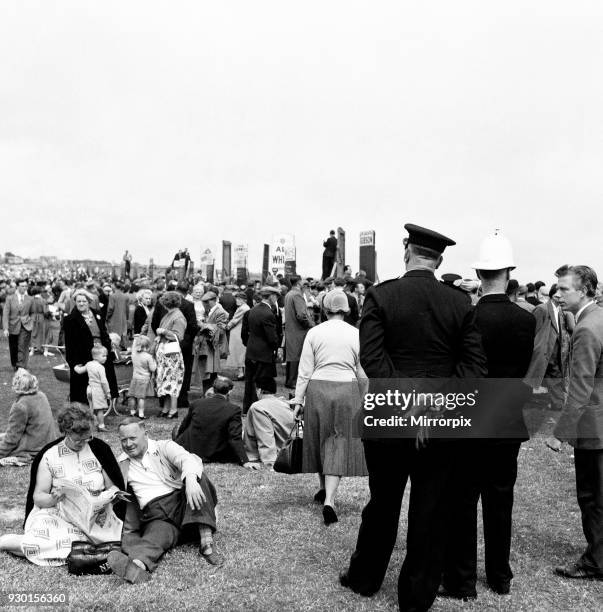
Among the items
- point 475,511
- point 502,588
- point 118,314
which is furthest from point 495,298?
point 118,314

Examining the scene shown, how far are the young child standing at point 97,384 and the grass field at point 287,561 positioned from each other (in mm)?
2080

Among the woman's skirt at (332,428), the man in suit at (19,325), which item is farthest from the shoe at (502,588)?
the man in suit at (19,325)

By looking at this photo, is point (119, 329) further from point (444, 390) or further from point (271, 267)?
point (444, 390)

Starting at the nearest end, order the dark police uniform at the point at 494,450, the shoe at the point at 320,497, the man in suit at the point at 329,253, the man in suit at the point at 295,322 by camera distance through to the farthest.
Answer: the dark police uniform at the point at 494,450 → the shoe at the point at 320,497 → the man in suit at the point at 295,322 → the man in suit at the point at 329,253

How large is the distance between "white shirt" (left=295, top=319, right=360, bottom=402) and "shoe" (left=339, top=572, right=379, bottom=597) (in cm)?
170

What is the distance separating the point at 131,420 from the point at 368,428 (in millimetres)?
2050

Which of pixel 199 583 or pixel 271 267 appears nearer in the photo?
pixel 199 583

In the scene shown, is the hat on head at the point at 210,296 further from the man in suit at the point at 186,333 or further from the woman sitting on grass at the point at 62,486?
the woman sitting on grass at the point at 62,486

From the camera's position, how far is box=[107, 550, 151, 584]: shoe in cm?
438

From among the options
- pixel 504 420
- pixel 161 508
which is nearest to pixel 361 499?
pixel 161 508

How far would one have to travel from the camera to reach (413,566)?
3.71 meters

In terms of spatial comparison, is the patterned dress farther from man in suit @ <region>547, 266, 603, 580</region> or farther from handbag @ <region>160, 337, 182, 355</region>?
handbag @ <region>160, 337, 182, 355</region>

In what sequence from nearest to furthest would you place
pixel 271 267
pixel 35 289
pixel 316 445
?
pixel 316 445 < pixel 35 289 < pixel 271 267

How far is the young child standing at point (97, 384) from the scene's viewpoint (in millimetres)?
9047
